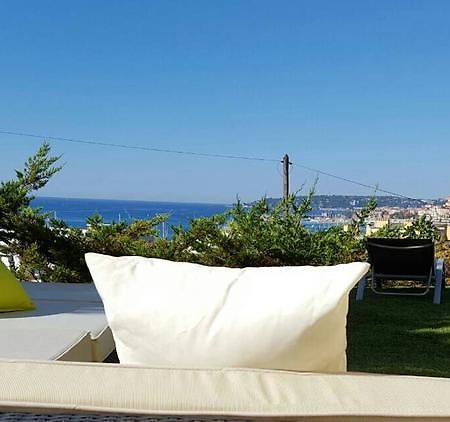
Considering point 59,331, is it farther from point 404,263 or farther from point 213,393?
point 404,263

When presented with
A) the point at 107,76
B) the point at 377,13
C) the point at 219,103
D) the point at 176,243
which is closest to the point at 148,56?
Answer: the point at 107,76

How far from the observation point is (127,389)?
0.98 metres

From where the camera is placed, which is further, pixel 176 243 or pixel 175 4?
pixel 175 4

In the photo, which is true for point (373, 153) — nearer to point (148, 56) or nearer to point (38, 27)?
point (148, 56)

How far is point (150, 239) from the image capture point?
643 cm

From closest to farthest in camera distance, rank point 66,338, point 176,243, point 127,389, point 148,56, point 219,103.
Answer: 1. point 127,389
2. point 66,338
3. point 176,243
4. point 148,56
5. point 219,103

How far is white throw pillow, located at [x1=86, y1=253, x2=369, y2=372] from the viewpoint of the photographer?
3.92ft

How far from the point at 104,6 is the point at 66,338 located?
11670 millimetres

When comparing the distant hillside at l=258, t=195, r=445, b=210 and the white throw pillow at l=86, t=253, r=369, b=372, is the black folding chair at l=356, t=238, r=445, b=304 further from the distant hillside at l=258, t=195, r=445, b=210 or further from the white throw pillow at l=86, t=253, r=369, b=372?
the white throw pillow at l=86, t=253, r=369, b=372

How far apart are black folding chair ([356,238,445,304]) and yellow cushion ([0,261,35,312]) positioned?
137 inches

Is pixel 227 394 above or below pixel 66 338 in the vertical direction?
above

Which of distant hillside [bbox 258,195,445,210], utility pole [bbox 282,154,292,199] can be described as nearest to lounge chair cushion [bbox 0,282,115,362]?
distant hillside [bbox 258,195,445,210]

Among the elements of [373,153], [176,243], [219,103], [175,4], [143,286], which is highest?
[175,4]

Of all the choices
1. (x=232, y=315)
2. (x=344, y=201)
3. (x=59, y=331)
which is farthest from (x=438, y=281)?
(x=232, y=315)
